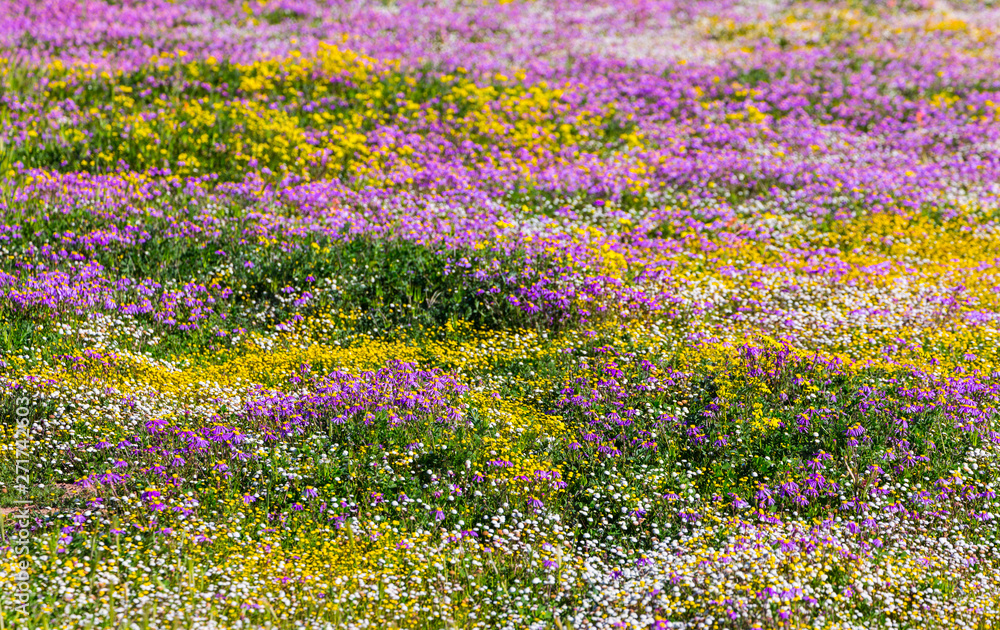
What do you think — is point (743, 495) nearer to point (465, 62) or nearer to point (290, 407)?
point (290, 407)

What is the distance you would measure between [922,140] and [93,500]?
55.7ft

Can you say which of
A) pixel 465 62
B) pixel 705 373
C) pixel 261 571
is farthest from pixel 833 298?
pixel 465 62

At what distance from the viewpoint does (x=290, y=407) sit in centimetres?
862

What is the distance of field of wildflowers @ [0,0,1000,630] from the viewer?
6758mm

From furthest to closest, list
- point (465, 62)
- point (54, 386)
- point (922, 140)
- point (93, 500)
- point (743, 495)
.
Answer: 1. point (465, 62)
2. point (922, 140)
3. point (54, 386)
4. point (743, 495)
5. point (93, 500)

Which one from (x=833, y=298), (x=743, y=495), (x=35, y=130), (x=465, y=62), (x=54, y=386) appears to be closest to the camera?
(x=743, y=495)

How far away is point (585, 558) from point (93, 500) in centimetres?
391

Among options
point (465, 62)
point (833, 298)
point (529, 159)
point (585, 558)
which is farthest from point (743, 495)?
point (465, 62)

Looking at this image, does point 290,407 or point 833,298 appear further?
point 833,298

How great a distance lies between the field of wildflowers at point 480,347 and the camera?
6.76 meters

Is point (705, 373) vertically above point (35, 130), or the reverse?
point (35, 130)

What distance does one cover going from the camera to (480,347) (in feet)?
33.9

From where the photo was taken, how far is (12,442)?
7930mm

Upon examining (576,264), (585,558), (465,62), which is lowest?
(585,558)
